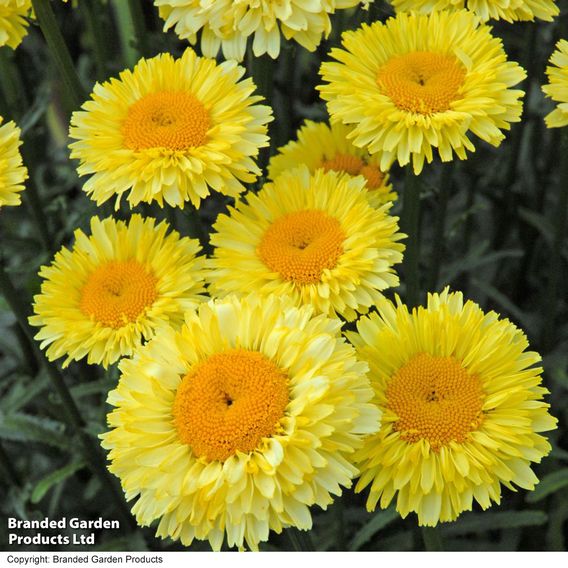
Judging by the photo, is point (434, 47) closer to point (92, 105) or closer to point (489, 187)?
point (92, 105)

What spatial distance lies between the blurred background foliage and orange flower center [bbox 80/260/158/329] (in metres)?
0.13

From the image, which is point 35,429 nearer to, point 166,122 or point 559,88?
point 166,122

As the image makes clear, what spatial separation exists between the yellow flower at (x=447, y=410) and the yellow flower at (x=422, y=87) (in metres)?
0.23

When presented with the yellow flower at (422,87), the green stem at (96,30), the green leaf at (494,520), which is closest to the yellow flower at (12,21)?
Result: the green stem at (96,30)

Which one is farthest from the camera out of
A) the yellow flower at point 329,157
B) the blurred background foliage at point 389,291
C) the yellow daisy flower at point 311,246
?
the blurred background foliage at point 389,291

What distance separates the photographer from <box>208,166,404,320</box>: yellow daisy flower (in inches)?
44.7

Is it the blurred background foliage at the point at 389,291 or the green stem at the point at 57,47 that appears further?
the blurred background foliage at the point at 389,291

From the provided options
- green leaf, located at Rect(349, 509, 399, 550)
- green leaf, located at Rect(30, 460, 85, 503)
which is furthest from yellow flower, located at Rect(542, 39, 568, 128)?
green leaf, located at Rect(30, 460, 85, 503)

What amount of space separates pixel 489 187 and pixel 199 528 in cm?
127

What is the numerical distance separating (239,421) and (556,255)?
0.86 meters

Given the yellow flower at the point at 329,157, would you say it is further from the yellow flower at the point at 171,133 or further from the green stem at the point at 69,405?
the green stem at the point at 69,405

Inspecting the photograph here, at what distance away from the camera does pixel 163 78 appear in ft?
4.05

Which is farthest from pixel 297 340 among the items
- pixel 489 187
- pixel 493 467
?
pixel 489 187

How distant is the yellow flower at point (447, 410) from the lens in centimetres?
100
